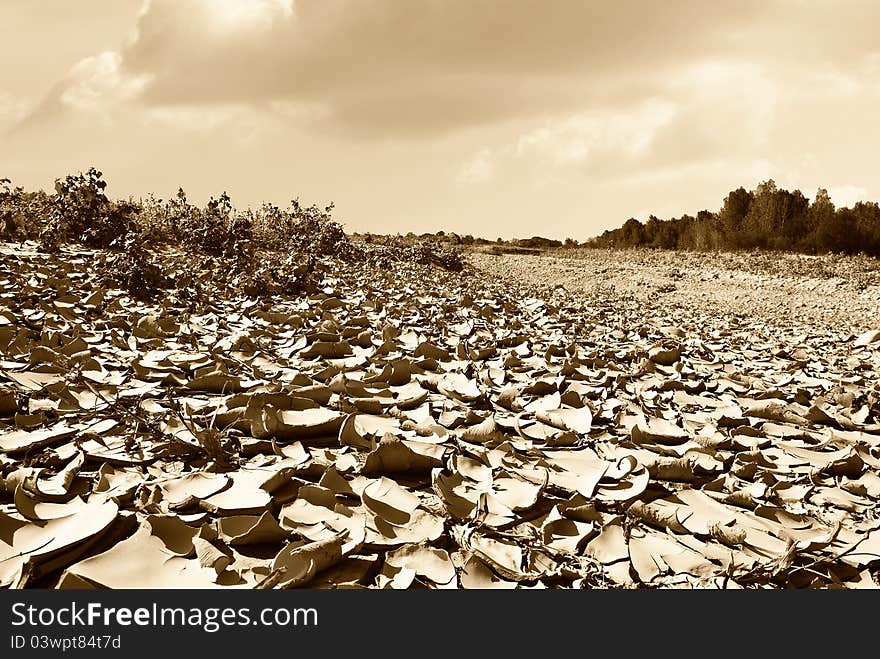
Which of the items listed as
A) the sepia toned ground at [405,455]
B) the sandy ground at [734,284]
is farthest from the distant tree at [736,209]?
the sepia toned ground at [405,455]

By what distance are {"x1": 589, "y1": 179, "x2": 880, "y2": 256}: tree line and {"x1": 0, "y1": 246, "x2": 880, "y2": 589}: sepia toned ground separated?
11.7 meters

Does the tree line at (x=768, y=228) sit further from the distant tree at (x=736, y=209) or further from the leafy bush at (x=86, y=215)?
the leafy bush at (x=86, y=215)

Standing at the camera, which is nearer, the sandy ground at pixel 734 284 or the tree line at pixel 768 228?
the sandy ground at pixel 734 284

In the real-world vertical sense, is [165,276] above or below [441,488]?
above

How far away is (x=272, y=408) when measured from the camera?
161cm

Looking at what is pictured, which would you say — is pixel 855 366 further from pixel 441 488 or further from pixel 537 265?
pixel 537 265

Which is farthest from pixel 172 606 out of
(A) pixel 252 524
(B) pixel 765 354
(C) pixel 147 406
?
(B) pixel 765 354

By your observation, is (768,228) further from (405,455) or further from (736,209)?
(405,455)

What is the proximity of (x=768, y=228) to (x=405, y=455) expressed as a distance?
1989 centimetres

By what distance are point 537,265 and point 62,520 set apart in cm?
829

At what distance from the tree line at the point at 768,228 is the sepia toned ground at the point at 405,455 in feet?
38.4

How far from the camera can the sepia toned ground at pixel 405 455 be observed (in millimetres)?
1115

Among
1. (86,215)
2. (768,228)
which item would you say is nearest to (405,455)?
(86,215)

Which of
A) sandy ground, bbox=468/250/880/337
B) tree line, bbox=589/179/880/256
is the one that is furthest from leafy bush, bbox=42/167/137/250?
tree line, bbox=589/179/880/256
